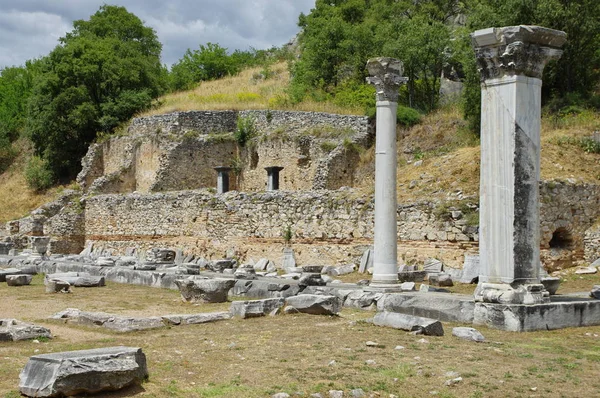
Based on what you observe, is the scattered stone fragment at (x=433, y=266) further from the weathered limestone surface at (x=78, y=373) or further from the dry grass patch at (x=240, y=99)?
the dry grass patch at (x=240, y=99)

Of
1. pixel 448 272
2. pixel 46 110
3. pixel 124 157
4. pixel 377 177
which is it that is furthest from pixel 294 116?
pixel 377 177

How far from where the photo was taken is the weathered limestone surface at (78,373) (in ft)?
22.7

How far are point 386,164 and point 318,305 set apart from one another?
4.41m

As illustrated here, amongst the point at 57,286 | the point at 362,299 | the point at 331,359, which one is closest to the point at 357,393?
the point at 331,359

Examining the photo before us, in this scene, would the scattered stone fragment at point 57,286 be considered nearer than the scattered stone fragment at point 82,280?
Yes

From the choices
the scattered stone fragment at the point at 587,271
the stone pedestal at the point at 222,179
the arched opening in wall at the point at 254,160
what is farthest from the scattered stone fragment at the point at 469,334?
the arched opening in wall at the point at 254,160

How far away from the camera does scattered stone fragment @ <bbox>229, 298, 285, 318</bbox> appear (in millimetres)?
12773

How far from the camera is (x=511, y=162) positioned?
37.7 ft

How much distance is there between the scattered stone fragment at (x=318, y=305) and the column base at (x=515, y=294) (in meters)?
2.52

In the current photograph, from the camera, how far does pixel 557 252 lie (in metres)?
20.5

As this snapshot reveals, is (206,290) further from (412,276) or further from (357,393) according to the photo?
(357,393)

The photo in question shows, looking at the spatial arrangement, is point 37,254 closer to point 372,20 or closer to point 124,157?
point 124,157

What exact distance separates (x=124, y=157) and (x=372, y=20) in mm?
19121

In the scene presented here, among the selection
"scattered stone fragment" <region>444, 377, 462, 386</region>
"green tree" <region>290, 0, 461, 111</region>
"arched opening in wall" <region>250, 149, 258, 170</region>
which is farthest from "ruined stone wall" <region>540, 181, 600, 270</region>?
"arched opening in wall" <region>250, 149, 258, 170</region>
